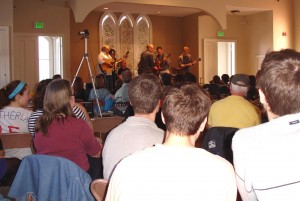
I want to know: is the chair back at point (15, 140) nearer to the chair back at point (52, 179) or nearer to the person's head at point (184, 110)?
the chair back at point (52, 179)

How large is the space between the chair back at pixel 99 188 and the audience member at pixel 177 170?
538 millimetres

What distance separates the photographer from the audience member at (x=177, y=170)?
1.32 m

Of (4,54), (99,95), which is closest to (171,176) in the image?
(99,95)

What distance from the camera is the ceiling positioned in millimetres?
11664

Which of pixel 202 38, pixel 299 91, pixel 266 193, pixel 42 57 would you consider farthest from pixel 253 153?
pixel 202 38

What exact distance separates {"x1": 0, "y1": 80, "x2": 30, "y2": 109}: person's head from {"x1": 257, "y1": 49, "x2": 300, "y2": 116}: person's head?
2.96 metres

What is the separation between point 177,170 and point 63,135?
62.3 inches

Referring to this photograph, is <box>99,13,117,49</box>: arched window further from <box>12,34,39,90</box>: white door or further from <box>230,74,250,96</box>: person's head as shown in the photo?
<box>230,74,250,96</box>: person's head

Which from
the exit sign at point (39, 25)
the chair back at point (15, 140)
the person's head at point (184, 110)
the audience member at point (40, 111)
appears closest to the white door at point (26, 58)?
the exit sign at point (39, 25)

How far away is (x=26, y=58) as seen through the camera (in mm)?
11430

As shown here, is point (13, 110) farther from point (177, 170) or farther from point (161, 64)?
point (161, 64)

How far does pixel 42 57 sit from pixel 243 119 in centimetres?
962

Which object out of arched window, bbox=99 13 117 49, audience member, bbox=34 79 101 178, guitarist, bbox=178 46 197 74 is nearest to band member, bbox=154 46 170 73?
guitarist, bbox=178 46 197 74

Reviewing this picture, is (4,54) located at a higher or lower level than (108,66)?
higher
